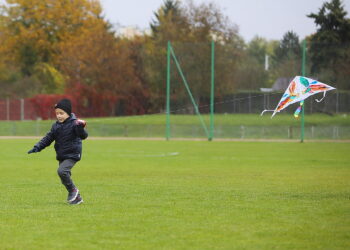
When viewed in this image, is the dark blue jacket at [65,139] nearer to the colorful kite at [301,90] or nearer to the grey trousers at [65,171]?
the grey trousers at [65,171]

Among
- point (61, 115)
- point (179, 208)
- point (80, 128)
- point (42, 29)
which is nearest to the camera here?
point (179, 208)

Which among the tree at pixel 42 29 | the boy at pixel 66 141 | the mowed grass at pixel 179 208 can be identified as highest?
the tree at pixel 42 29

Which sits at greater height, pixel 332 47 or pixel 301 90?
pixel 332 47

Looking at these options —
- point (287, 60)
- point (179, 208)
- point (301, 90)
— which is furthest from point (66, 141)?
point (287, 60)

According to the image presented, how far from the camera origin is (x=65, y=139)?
36.3ft

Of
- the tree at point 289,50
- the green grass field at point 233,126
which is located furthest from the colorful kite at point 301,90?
the tree at point 289,50

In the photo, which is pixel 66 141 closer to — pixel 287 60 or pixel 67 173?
pixel 67 173

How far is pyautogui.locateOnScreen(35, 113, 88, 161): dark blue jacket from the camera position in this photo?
36.2ft

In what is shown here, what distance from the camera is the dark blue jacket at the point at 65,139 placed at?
36.2 feet

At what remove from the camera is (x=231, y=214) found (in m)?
10.0

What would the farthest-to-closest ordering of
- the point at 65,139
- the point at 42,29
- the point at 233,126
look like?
the point at 42,29 → the point at 233,126 → the point at 65,139

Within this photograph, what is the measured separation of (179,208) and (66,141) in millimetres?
2042

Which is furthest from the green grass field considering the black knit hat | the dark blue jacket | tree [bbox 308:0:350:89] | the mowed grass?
the black knit hat

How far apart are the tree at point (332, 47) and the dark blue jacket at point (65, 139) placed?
87.6ft
